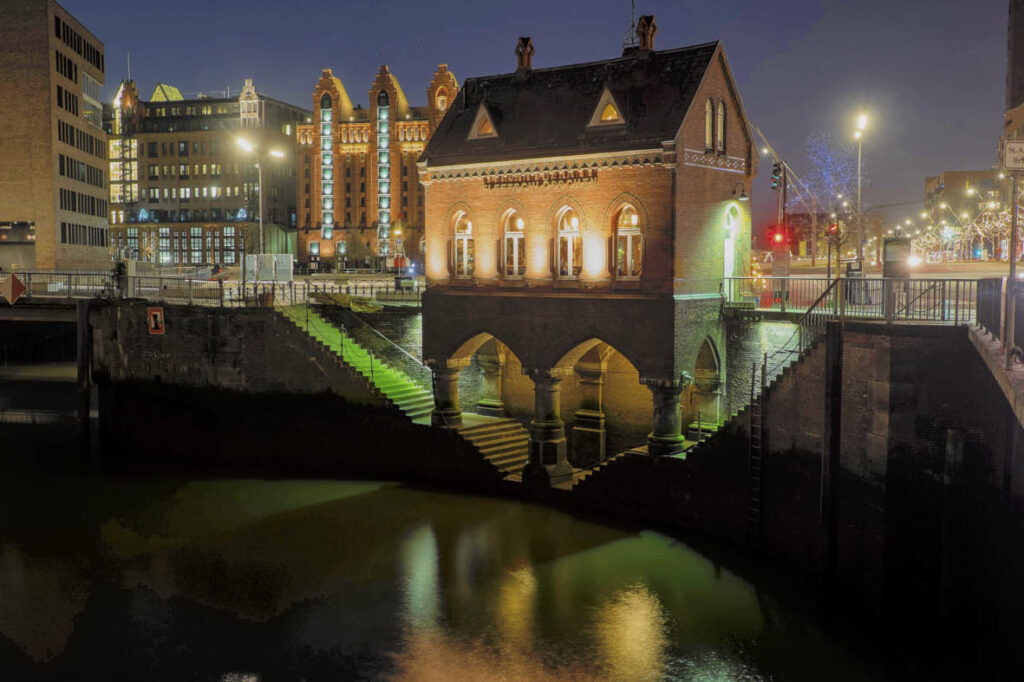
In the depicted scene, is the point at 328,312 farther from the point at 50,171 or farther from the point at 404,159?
the point at 404,159

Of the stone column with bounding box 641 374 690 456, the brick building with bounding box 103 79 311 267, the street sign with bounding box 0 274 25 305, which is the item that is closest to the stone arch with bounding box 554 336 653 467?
the stone column with bounding box 641 374 690 456

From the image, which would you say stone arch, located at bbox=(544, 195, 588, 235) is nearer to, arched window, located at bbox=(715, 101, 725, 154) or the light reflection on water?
arched window, located at bbox=(715, 101, 725, 154)

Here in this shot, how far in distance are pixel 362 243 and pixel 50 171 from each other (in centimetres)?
6122

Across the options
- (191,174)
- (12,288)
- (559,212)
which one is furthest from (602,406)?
(191,174)

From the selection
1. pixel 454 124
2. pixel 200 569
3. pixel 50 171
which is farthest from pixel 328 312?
pixel 50 171

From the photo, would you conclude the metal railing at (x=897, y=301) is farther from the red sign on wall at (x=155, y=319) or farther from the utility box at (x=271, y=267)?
the red sign on wall at (x=155, y=319)

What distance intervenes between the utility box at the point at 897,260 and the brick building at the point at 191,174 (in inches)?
4712

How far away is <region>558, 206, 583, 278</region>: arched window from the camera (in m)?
29.6

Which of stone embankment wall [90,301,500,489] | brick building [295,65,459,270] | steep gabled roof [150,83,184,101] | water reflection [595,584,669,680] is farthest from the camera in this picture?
steep gabled roof [150,83,184,101]

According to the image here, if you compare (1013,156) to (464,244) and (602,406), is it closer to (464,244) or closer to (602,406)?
(602,406)

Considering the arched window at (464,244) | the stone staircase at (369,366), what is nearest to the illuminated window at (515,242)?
the arched window at (464,244)

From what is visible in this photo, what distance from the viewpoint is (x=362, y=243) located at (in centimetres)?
12862

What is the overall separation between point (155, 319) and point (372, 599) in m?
20.3

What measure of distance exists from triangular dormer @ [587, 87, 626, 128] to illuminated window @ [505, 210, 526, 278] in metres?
4.17
